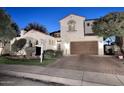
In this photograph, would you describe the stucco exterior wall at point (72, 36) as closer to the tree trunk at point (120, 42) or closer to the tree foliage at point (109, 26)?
the tree foliage at point (109, 26)

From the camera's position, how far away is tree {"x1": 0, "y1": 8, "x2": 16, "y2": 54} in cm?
705

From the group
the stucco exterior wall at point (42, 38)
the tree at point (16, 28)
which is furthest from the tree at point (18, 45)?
the tree at point (16, 28)

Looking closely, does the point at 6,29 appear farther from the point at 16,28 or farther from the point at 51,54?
the point at 51,54

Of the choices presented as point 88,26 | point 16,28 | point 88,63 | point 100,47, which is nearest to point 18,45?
point 16,28

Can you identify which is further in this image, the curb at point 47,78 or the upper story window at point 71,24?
the upper story window at point 71,24

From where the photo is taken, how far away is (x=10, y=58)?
7.09 metres

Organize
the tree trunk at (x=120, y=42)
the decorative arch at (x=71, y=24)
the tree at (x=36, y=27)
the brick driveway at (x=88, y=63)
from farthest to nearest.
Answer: the decorative arch at (x=71, y=24), the tree trunk at (x=120, y=42), the tree at (x=36, y=27), the brick driveway at (x=88, y=63)

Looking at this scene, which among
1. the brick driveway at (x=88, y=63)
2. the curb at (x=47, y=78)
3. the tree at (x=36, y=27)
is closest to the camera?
the curb at (x=47, y=78)

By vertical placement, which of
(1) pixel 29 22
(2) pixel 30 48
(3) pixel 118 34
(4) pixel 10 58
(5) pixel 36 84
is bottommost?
(5) pixel 36 84

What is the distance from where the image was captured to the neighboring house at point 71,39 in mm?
6980

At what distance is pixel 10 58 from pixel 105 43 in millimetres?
4222

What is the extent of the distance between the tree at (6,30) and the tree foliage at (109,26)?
145 inches
